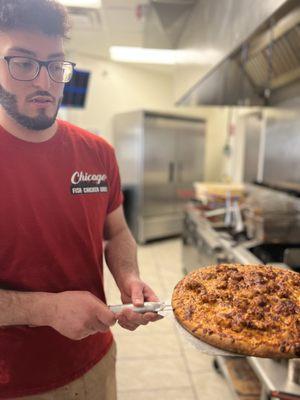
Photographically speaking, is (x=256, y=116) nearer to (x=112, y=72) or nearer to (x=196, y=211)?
(x=196, y=211)

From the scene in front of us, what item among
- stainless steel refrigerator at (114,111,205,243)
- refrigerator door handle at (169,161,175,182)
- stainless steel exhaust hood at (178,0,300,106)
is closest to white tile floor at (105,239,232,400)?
stainless steel exhaust hood at (178,0,300,106)

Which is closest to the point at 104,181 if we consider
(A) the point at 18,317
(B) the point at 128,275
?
(B) the point at 128,275


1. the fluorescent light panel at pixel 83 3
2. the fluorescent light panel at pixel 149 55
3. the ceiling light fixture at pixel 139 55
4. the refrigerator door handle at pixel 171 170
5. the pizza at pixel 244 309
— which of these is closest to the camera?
the pizza at pixel 244 309

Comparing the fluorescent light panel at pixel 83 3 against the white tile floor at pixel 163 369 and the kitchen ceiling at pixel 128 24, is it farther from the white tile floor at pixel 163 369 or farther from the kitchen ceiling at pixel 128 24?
the white tile floor at pixel 163 369

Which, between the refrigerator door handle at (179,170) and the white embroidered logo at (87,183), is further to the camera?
the refrigerator door handle at (179,170)

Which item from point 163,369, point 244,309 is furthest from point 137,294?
point 163,369

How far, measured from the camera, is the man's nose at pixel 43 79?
80 cm

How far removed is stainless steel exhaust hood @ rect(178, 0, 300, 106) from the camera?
6.66 ft

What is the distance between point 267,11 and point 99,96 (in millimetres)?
4300

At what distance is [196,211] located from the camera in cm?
316

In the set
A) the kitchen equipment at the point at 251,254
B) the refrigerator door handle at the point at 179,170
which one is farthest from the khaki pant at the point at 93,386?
the refrigerator door handle at the point at 179,170

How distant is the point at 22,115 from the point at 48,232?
0.33 metres

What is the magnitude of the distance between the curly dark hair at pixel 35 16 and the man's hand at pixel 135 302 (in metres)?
0.74

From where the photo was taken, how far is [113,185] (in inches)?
46.5
